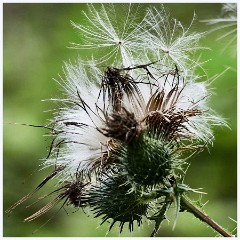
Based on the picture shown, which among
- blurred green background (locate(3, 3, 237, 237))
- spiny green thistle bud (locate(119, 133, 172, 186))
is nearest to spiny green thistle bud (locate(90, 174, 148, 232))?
spiny green thistle bud (locate(119, 133, 172, 186))

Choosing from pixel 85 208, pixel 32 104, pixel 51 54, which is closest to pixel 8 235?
pixel 32 104

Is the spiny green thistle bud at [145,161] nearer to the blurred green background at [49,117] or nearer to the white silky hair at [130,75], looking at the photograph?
the white silky hair at [130,75]

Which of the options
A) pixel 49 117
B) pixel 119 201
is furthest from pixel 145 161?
pixel 49 117

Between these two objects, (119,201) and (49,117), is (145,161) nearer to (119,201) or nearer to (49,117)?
(119,201)

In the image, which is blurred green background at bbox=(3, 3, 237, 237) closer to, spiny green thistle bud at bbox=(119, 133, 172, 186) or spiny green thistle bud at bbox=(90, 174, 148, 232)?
spiny green thistle bud at bbox=(90, 174, 148, 232)

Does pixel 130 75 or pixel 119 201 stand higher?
pixel 130 75

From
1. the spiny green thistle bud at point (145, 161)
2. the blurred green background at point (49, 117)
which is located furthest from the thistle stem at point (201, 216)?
the blurred green background at point (49, 117)
